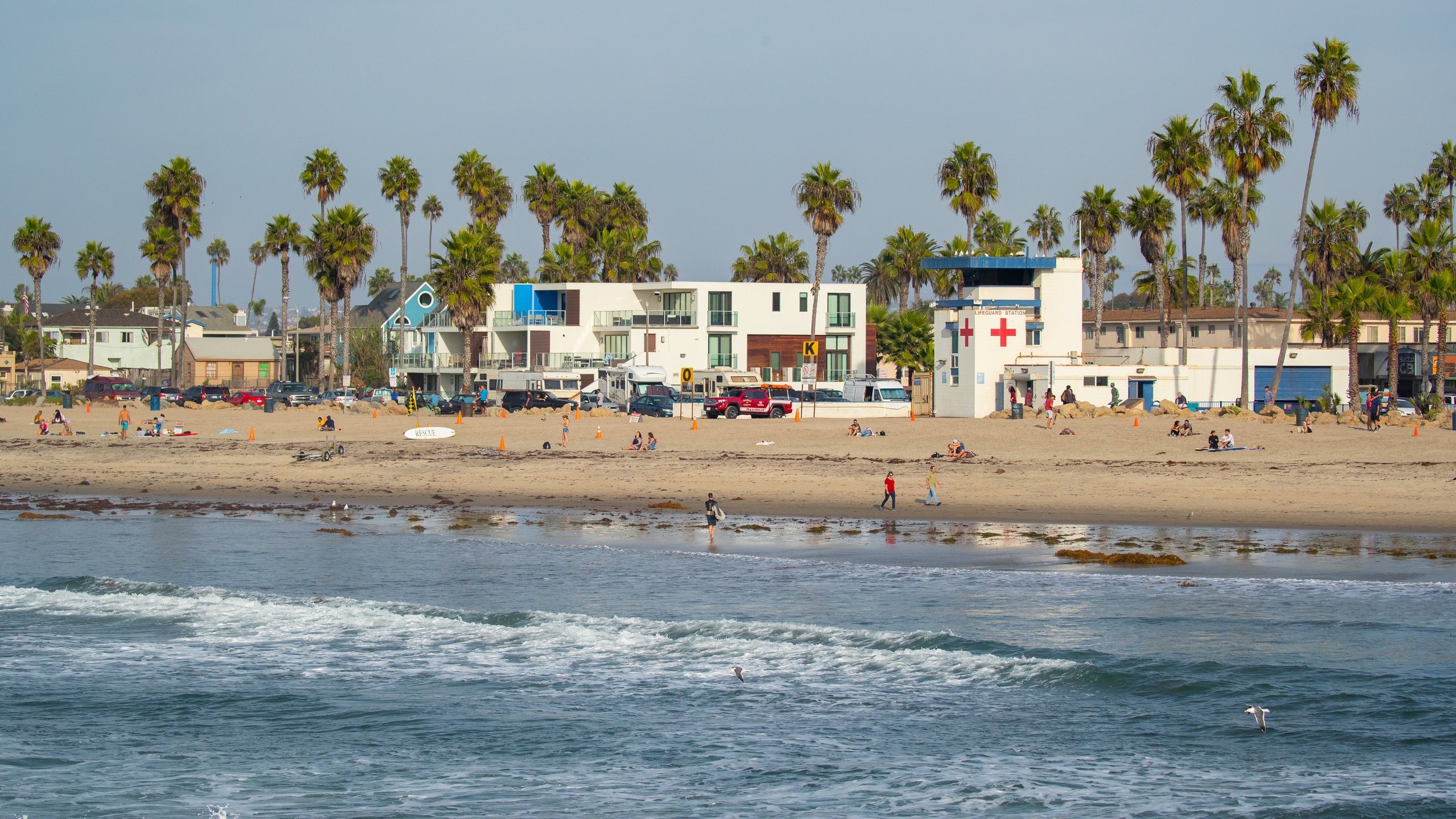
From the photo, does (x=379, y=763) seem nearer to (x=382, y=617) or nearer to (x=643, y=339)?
(x=382, y=617)

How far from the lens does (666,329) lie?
69000 millimetres

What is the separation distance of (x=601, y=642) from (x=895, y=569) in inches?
245

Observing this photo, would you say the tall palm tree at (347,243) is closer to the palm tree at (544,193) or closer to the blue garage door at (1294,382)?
the palm tree at (544,193)

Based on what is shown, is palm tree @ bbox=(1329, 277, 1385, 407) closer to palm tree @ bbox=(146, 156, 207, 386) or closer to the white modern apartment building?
the white modern apartment building

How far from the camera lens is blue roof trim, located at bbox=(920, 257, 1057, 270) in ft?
164

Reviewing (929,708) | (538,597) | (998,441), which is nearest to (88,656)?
(538,597)

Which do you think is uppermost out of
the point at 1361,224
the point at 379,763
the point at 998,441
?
the point at 1361,224

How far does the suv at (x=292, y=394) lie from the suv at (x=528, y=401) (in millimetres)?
11552

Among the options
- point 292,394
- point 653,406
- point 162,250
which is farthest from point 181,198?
point 653,406

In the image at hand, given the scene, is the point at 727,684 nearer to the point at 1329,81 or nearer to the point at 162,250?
the point at 1329,81

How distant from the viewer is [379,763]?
11.0 metres

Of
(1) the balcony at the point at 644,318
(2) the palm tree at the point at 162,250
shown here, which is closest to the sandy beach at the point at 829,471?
(1) the balcony at the point at 644,318

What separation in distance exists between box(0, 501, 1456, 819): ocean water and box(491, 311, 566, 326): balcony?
163 feet

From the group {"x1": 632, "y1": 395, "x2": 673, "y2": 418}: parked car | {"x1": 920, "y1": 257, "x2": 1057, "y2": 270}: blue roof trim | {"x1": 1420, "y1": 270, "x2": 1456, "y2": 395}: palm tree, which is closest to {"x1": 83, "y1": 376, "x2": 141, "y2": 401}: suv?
{"x1": 632, "y1": 395, "x2": 673, "y2": 418}: parked car
